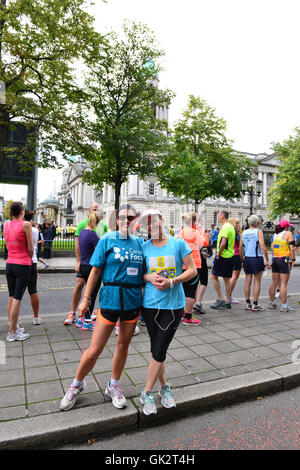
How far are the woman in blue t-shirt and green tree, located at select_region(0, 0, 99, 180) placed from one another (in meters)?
11.7

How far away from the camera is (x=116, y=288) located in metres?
2.66

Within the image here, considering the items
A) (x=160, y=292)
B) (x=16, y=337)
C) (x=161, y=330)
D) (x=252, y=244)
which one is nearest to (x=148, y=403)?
(x=161, y=330)

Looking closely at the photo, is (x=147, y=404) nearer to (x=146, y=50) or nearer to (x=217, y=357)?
(x=217, y=357)

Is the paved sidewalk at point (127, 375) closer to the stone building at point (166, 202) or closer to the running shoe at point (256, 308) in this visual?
the running shoe at point (256, 308)

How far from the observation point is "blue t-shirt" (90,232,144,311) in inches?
105

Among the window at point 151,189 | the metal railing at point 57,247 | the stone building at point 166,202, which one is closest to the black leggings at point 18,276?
the metal railing at point 57,247

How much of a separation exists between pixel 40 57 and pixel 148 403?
1478 cm

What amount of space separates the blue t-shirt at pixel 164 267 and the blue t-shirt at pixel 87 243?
7.49ft

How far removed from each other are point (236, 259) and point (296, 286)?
4.60m

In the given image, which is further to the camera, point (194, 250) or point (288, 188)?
point (288, 188)

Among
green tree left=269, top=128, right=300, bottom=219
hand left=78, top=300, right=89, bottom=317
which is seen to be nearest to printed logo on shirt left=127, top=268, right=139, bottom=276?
hand left=78, top=300, right=89, bottom=317

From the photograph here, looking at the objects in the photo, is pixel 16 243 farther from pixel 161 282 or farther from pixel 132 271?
pixel 161 282

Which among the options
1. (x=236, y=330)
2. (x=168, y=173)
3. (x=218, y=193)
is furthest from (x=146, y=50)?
(x=236, y=330)

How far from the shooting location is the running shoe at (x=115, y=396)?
2.72m
